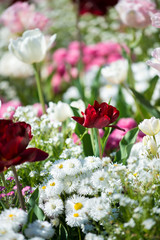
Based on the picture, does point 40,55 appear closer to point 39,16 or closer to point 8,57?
point 39,16

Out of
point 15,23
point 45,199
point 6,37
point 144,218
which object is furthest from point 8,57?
point 144,218

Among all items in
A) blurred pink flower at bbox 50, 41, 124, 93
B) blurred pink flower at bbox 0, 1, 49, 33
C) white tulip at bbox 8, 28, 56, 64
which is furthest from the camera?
blurred pink flower at bbox 50, 41, 124, 93

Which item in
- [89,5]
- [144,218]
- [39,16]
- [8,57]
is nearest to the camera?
[144,218]

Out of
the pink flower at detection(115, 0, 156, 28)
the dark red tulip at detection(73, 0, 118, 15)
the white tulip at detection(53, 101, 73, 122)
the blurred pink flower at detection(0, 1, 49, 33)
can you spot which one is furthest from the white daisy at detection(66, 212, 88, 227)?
the dark red tulip at detection(73, 0, 118, 15)

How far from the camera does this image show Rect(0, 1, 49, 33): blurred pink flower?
163 centimetres

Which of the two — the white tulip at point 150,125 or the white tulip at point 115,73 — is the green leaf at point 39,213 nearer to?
the white tulip at point 150,125

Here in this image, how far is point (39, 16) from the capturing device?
1.65 m

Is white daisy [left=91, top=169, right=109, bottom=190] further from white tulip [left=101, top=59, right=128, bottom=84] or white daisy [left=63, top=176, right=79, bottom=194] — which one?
white tulip [left=101, top=59, right=128, bottom=84]

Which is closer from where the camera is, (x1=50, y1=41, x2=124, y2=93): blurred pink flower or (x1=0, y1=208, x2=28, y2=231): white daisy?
(x1=0, y1=208, x2=28, y2=231): white daisy

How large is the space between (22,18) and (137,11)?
2.05ft

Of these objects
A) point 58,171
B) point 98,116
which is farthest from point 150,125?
point 58,171

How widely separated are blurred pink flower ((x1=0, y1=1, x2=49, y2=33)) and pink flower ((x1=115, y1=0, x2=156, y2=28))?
1.64ft

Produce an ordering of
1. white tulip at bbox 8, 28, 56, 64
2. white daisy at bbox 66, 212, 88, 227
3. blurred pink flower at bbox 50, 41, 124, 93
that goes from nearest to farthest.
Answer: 1. white daisy at bbox 66, 212, 88, 227
2. white tulip at bbox 8, 28, 56, 64
3. blurred pink flower at bbox 50, 41, 124, 93

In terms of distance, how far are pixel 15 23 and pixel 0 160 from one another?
1186mm
